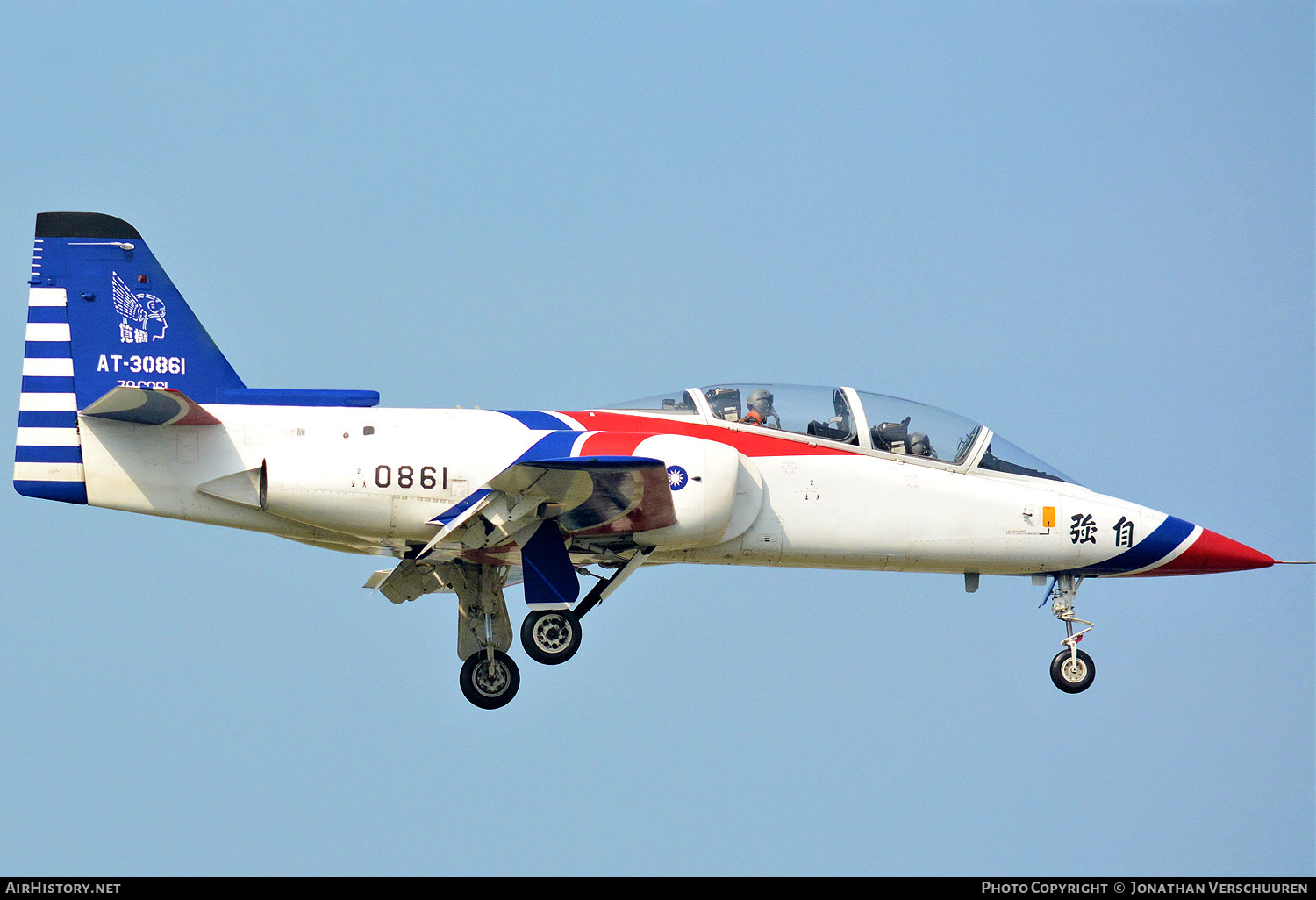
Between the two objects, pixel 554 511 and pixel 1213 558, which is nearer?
pixel 554 511

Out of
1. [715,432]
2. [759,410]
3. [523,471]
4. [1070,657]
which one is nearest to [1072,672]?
[1070,657]

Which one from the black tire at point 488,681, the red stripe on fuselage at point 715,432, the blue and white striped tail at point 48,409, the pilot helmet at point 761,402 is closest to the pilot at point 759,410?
the pilot helmet at point 761,402

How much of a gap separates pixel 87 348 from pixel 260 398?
1.96 metres

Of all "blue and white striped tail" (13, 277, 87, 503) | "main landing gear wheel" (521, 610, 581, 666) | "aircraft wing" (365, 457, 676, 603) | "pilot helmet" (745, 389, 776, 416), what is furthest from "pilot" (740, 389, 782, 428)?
"blue and white striped tail" (13, 277, 87, 503)

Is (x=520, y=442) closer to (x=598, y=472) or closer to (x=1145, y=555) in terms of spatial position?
(x=598, y=472)

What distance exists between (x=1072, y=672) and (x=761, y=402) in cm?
542

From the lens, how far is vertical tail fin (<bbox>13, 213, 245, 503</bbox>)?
16562 millimetres

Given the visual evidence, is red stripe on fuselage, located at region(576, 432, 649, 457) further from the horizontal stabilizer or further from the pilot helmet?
the horizontal stabilizer

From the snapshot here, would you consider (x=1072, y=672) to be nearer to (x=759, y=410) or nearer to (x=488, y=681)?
(x=759, y=410)

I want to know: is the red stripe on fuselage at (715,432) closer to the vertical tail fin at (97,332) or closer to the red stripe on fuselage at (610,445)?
the red stripe on fuselage at (610,445)

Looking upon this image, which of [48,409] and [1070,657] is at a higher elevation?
[48,409]

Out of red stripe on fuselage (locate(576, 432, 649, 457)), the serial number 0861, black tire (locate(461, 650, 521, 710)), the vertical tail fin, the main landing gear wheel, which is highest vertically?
the vertical tail fin

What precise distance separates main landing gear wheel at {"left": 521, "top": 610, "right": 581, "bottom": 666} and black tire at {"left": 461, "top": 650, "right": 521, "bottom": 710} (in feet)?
6.00

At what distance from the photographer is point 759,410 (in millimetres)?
17984
